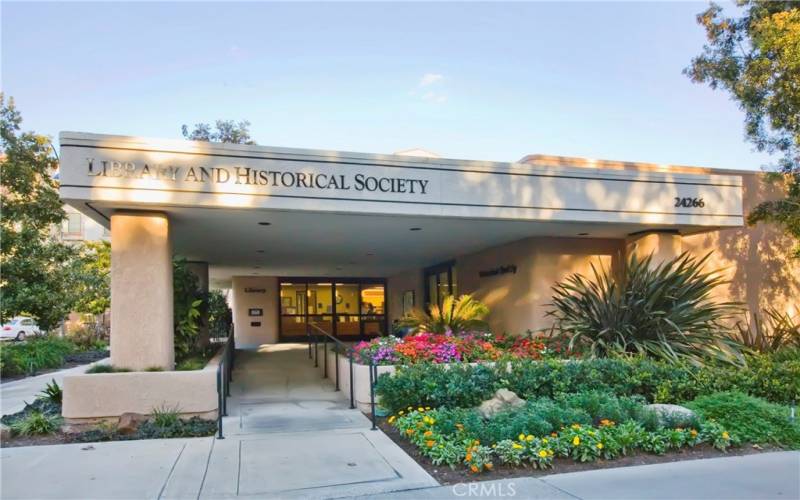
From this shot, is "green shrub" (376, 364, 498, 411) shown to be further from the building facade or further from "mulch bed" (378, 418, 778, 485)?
the building facade

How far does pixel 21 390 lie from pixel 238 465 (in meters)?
9.49

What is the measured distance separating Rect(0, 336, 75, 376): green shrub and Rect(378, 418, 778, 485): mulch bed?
541 inches

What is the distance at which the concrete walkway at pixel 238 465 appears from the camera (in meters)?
5.70

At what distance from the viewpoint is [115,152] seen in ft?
27.8

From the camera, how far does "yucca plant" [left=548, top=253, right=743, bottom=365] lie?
10594mm

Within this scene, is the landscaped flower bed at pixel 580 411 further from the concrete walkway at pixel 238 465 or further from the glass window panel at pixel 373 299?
the glass window panel at pixel 373 299

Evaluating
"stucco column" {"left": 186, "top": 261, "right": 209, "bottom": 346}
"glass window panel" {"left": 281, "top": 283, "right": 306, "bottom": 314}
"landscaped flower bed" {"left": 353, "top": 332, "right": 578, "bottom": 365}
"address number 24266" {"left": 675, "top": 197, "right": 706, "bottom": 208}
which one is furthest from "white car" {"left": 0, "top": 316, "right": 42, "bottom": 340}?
"address number 24266" {"left": 675, "top": 197, "right": 706, "bottom": 208}

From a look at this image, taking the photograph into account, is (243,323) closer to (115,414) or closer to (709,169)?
(115,414)

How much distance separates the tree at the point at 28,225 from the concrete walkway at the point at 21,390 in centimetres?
200

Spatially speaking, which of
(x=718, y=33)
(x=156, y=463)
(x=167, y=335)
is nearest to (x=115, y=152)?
(x=167, y=335)

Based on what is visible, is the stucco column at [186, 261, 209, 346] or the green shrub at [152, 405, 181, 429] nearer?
the green shrub at [152, 405, 181, 429]

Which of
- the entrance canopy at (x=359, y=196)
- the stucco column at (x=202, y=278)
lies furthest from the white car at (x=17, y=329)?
the entrance canopy at (x=359, y=196)

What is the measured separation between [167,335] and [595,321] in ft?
24.5

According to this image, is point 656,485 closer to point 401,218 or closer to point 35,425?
point 401,218
